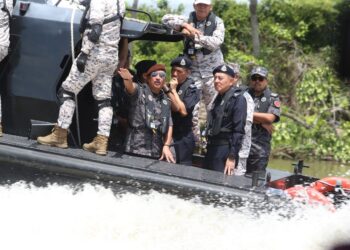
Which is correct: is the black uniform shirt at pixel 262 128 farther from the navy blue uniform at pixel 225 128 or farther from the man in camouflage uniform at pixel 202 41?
the navy blue uniform at pixel 225 128

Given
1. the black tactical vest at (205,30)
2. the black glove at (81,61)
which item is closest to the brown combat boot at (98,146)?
the black glove at (81,61)

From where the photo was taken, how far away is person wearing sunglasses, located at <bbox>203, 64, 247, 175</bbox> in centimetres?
404

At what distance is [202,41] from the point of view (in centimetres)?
464

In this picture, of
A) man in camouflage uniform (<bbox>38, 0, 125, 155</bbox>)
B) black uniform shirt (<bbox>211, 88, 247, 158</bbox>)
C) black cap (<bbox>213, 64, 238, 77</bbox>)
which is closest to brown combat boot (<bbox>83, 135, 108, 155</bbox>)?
man in camouflage uniform (<bbox>38, 0, 125, 155</bbox>)

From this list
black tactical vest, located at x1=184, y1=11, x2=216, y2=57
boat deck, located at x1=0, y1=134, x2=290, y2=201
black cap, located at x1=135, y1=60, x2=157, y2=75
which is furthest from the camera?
black tactical vest, located at x1=184, y1=11, x2=216, y2=57

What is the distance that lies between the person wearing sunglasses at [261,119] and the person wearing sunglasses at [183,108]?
0.51 metres

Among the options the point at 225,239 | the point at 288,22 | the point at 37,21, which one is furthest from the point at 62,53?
the point at 288,22

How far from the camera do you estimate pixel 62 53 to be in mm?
4203

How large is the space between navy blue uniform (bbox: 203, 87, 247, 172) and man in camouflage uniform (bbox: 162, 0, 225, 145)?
1.46 ft

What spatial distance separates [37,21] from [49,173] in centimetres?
108

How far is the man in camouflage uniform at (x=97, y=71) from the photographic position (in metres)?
3.98

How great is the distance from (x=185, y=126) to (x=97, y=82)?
81cm

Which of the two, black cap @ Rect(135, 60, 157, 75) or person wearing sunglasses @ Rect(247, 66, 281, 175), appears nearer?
black cap @ Rect(135, 60, 157, 75)

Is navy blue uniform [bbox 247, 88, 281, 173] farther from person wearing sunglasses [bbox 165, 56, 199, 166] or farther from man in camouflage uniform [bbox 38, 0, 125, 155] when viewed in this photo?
man in camouflage uniform [bbox 38, 0, 125, 155]
